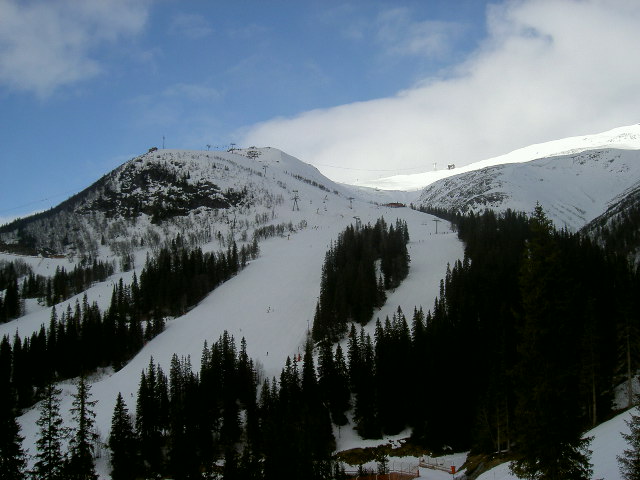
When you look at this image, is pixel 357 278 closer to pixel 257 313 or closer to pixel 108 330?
pixel 257 313

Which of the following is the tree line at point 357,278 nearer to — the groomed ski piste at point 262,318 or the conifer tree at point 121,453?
the groomed ski piste at point 262,318

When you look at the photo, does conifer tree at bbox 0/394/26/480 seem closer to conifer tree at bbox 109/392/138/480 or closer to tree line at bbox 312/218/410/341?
conifer tree at bbox 109/392/138/480

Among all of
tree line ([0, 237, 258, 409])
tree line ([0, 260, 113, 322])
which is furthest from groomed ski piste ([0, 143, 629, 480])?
tree line ([0, 260, 113, 322])

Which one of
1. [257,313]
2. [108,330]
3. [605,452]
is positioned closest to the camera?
[605,452]

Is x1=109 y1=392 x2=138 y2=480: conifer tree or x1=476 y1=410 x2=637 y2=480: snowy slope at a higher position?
x1=476 y1=410 x2=637 y2=480: snowy slope

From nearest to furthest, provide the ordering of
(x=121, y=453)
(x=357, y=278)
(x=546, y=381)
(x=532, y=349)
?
1. (x=546, y=381)
2. (x=532, y=349)
3. (x=121, y=453)
4. (x=357, y=278)

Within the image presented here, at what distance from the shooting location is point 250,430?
258 feet

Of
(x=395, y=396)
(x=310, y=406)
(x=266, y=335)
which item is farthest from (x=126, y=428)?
(x=266, y=335)

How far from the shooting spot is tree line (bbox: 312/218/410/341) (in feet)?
388

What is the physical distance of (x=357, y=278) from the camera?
132625 mm

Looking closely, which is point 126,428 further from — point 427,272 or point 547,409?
point 427,272

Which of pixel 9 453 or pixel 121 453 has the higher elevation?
pixel 9 453

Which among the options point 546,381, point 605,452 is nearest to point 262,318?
point 605,452

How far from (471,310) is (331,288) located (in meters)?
46.0
